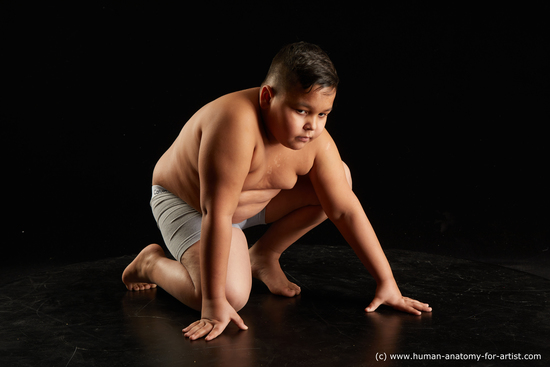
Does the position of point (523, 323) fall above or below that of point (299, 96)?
below

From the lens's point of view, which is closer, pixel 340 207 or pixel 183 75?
pixel 340 207

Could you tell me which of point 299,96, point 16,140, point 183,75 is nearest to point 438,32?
point 183,75

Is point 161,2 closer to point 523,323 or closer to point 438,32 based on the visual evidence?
point 438,32

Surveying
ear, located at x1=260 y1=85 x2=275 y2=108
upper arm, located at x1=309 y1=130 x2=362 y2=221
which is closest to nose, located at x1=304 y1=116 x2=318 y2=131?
ear, located at x1=260 y1=85 x2=275 y2=108

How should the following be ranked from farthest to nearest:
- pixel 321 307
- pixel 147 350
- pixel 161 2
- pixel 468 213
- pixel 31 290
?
pixel 468 213, pixel 161 2, pixel 31 290, pixel 321 307, pixel 147 350

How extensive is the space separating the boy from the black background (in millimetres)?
935

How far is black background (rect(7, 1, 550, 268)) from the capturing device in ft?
9.66

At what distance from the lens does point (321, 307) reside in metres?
1.98

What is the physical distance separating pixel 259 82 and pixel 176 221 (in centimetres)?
115

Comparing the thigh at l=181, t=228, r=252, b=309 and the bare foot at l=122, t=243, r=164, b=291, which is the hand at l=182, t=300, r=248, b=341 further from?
the bare foot at l=122, t=243, r=164, b=291

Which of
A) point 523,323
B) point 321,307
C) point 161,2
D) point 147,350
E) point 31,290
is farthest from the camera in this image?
point 161,2

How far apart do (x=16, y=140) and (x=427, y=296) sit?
6.64 feet

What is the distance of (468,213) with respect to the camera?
10.6ft

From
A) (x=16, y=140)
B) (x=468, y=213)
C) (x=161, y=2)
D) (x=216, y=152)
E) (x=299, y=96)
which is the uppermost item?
(x=161, y=2)
